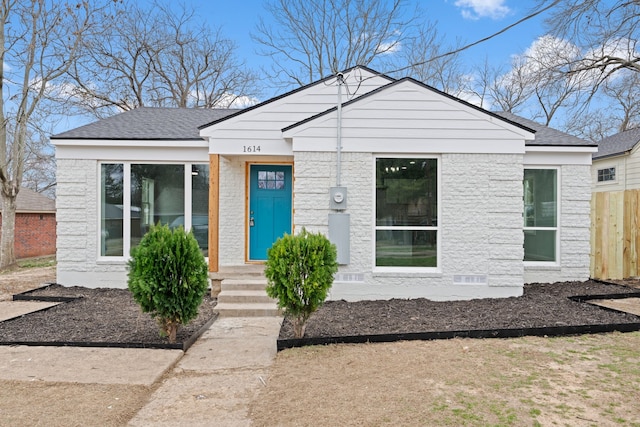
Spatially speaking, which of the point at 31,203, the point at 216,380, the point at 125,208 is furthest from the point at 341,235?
the point at 31,203

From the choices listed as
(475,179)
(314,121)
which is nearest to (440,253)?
→ (475,179)

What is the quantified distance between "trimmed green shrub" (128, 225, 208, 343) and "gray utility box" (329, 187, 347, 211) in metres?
2.74

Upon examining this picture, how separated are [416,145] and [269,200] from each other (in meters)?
3.27

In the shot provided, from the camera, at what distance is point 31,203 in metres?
19.9

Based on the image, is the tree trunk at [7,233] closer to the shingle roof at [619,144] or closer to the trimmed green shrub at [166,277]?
the trimmed green shrub at [166,277]

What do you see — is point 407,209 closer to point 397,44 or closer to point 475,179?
point 475,179

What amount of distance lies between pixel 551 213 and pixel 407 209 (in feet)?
12.0

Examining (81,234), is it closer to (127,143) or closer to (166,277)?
(127,143)

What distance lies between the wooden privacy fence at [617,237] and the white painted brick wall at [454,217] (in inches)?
130

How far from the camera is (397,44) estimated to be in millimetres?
20422

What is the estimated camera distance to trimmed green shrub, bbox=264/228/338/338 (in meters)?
4.75

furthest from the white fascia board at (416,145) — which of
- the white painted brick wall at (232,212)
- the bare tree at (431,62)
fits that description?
the bare tree at (431,62)

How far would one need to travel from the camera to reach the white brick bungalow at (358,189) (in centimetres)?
705

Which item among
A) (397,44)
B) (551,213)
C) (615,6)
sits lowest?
(551,213)
